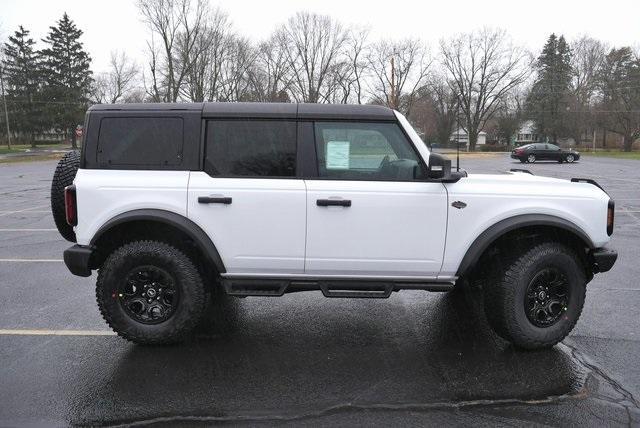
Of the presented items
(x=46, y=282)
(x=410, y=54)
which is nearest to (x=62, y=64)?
(x=410, y=54)

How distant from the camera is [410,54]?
70000 millimetres

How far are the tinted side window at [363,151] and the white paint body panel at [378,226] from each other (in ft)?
0.34

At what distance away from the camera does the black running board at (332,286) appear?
12.8 ft

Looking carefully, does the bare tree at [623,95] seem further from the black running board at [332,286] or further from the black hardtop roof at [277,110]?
the black running board at [332,286]

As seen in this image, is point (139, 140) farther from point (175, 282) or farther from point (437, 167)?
point (437, 167)

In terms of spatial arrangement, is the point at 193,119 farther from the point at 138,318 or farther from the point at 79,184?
the point at 138,318

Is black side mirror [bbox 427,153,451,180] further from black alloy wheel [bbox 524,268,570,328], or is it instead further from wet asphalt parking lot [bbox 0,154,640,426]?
wet asphalt parking lot [bbox 0,154,640,426]

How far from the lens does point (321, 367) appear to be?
3.73m

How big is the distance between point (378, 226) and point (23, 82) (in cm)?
7443

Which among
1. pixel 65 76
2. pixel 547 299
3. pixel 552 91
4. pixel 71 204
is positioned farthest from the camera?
pixel 552 91

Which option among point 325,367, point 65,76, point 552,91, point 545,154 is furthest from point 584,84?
point 325,367

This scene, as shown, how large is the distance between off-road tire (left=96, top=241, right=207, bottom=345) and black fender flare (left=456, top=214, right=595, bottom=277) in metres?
2.14

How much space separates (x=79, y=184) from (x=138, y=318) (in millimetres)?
1171

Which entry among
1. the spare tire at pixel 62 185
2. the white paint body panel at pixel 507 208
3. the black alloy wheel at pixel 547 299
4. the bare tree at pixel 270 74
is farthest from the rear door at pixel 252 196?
the bare tree at pixel 270 74
